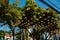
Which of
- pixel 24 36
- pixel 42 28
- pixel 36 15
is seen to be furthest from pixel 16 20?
pixel 42 28

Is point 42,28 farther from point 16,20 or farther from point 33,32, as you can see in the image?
point 16,20

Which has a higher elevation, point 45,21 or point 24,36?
point 45,21

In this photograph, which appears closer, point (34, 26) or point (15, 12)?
point (15, 12)

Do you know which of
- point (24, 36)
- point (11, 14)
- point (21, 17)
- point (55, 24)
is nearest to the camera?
point (11, 14)

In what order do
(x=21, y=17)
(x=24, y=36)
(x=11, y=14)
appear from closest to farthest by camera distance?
(x=11, y=14) → (x=21, y=17) → (x=24, y=36)

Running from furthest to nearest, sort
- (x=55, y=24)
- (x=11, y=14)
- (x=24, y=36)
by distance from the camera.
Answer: (x=55, y=24) → (x=24, y=36) → (x=11, y=14)

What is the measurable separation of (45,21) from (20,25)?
2977mm

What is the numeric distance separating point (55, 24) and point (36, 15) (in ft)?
10.3

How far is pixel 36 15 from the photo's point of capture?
1484cm

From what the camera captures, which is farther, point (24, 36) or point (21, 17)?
point (24, 36)

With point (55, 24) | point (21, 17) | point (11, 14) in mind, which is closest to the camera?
point (11, 14)

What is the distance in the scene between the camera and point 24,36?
1609 centimetres

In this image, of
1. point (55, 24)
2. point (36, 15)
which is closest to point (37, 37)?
point (55, 24)

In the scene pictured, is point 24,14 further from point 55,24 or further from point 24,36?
point 55,24
